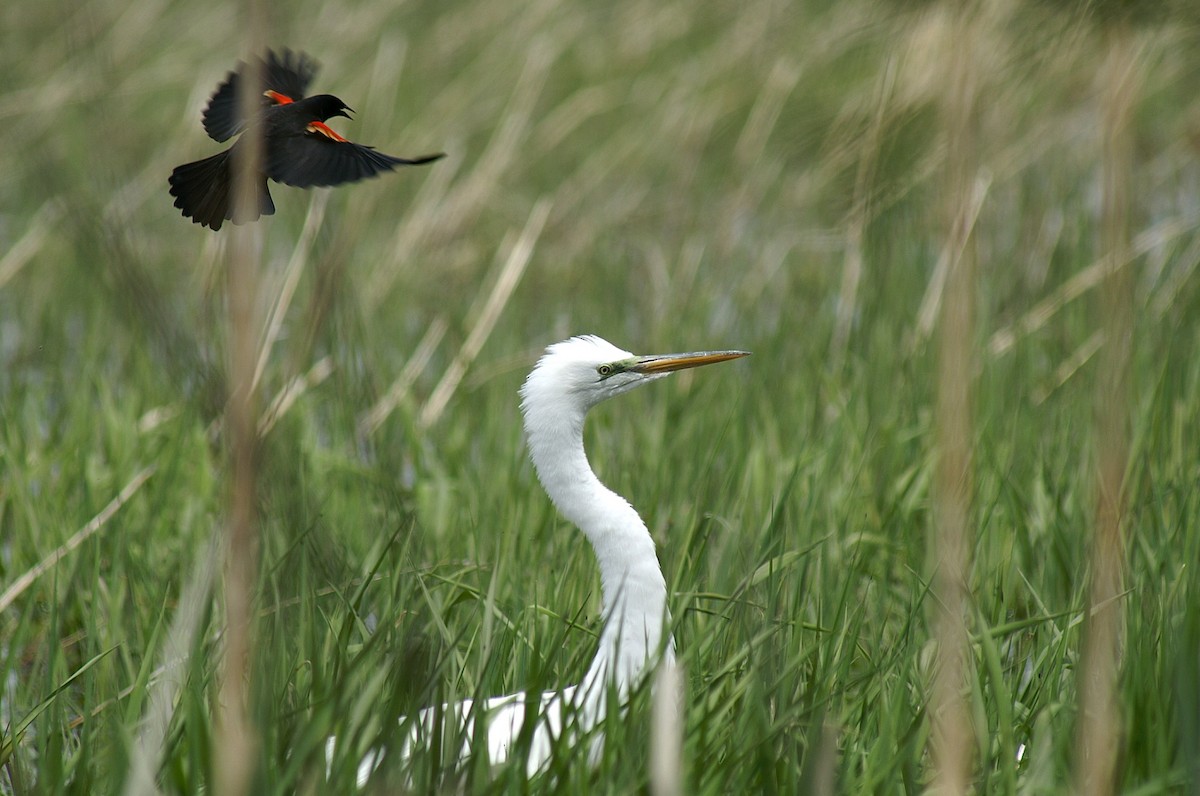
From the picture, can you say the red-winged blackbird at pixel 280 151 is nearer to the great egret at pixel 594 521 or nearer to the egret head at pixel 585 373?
the great egret at pixel 594 521

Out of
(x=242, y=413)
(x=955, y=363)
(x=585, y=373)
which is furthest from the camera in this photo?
(x=585, y=373)

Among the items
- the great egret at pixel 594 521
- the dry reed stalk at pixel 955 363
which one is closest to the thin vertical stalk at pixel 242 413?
the dry reed stalk at pixel 955 363

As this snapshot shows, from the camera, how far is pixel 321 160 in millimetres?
1482

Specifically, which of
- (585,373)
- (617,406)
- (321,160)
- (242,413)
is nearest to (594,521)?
(585,373)

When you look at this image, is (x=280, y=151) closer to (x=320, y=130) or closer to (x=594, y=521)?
(x=320, y=130)

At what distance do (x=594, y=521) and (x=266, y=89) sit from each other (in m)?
1.17

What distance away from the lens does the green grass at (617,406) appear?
1673 mm

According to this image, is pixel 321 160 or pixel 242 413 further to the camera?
pixel 321 160

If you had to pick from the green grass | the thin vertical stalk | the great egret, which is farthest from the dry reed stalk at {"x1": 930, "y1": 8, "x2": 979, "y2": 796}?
the great egret

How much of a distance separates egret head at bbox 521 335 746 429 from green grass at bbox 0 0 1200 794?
41 cm

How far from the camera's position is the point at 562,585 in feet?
9.50

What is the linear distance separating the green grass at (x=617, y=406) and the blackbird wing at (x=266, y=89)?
0.61 feet

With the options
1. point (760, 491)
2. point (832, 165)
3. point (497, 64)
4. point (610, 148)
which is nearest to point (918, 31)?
point (832, 165)

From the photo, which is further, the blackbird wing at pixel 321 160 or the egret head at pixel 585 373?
the egret head at pixel 585 373
